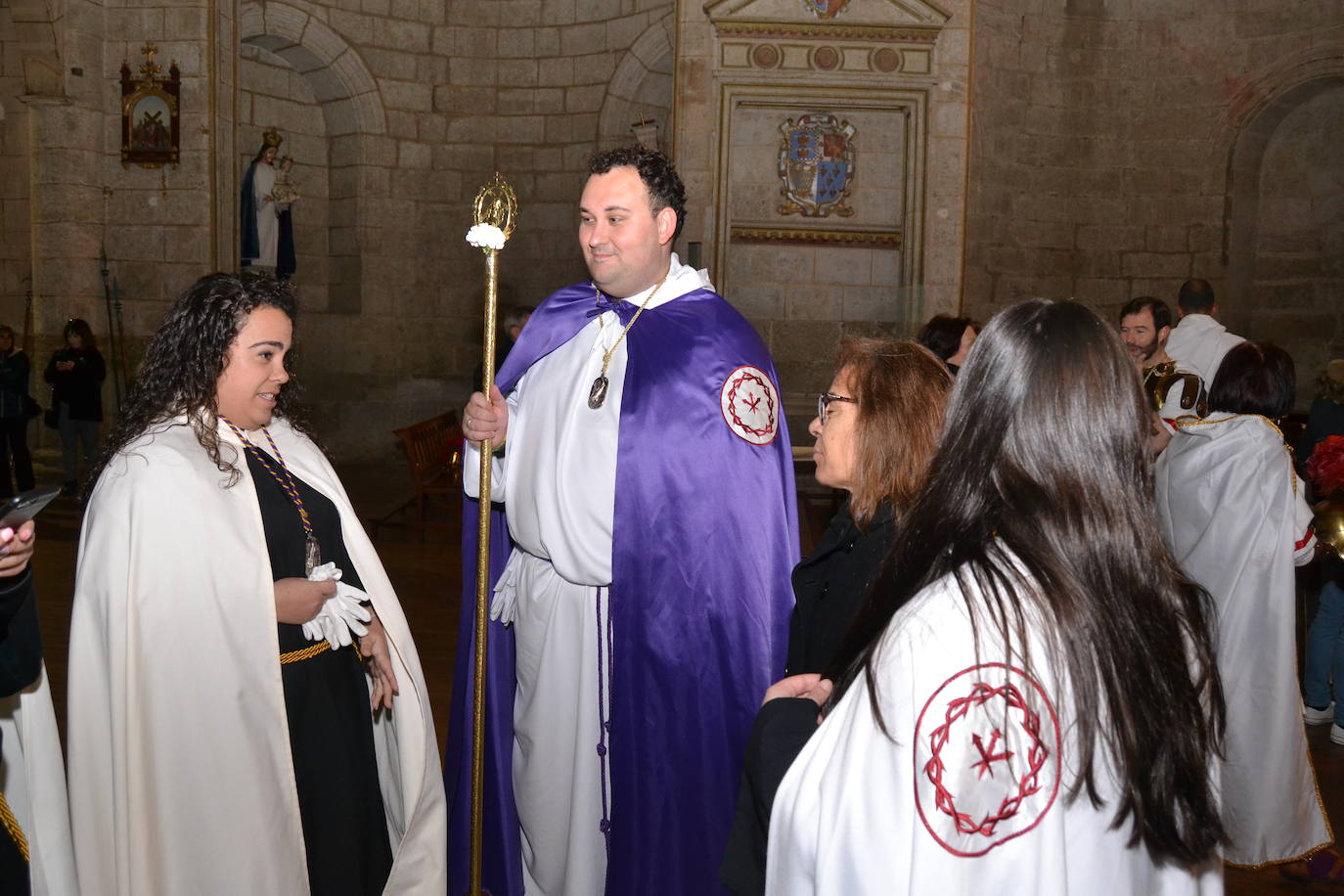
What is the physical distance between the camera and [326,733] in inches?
98.9

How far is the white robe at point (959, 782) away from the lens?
1.24 m

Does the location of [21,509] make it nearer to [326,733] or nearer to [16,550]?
[16,550]

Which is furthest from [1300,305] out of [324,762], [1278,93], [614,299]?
[324,762]

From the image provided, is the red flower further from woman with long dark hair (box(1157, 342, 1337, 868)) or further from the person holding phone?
the person holding phone

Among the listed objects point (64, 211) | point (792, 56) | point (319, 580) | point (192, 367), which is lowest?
point (319, 580)

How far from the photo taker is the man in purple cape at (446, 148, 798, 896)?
9.24 feet

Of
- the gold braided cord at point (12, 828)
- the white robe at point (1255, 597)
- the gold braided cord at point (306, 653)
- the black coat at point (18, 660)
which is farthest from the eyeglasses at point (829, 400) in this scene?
the white robe at point (1255, 597)

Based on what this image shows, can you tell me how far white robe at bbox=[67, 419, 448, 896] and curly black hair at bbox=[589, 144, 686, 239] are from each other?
46.6 inches

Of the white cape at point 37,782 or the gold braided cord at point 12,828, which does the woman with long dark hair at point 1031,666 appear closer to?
Result: the gold braided cord at point 12,828

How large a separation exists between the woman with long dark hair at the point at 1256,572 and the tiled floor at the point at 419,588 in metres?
0.23

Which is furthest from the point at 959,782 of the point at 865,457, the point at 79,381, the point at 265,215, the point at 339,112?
the point at 339,112

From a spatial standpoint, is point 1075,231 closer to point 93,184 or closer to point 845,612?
point 93,184

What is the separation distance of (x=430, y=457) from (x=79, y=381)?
3146 millimetres

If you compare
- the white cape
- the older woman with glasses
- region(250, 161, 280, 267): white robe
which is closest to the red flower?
the older woman with glasses
